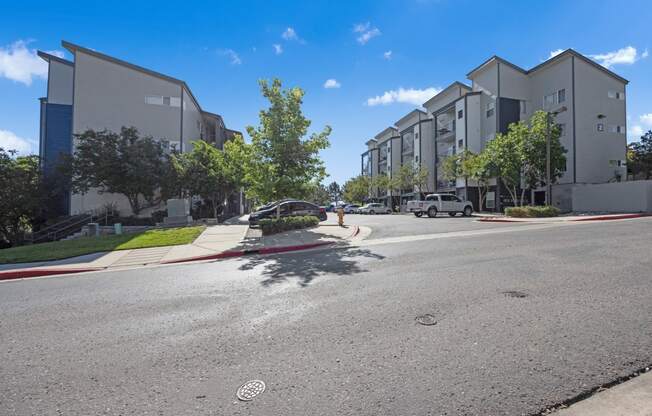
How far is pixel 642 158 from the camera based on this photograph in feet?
139

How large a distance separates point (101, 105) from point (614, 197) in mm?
43911

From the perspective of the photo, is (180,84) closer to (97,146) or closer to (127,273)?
(97,146)

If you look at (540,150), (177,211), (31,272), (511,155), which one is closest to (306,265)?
(31,272)

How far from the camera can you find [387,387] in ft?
9.07

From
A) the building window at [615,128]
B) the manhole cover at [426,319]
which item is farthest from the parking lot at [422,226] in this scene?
the building window at [615,128]

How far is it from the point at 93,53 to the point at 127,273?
27.9m

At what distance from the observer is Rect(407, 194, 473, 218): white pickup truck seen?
26.7 metres

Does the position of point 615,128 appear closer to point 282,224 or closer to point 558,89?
point 558,89

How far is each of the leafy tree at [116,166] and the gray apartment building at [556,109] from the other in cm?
3338

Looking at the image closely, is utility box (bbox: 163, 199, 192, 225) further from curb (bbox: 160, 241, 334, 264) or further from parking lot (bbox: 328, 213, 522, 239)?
curb (bbox: 160, 241, 334, 264)

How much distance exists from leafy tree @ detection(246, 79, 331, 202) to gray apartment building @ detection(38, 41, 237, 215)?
596 inches

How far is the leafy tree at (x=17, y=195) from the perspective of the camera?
2162cm

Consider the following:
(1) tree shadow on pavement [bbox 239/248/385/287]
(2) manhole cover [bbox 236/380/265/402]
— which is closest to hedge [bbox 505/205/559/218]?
(1) tree shadow on pavement [bbox 239/248/385/287]

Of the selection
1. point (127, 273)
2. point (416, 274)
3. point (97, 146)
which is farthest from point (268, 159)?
point (97, 146)
